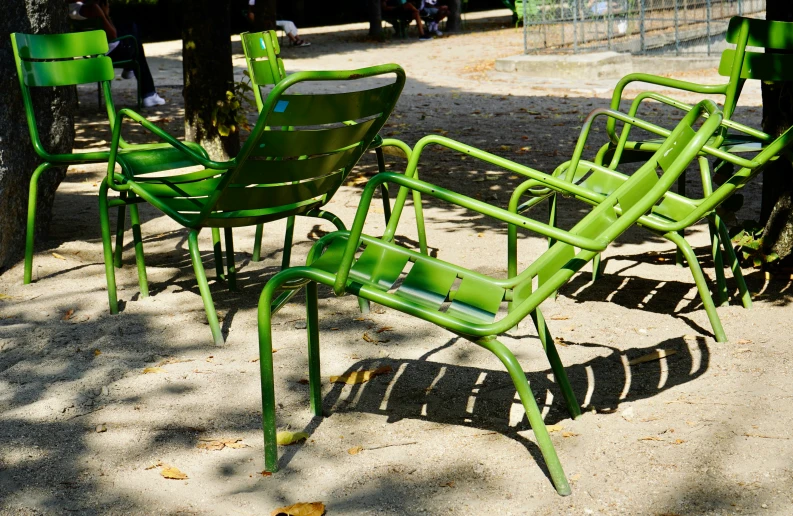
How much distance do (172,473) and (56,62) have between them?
2.66 metres

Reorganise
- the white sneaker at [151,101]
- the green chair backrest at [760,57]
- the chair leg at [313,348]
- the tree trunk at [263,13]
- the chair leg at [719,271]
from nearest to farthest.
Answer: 1. the chair leg at [313,348]
2. the chair leg at [719,271]
3. the green chair backrest at [760,57]
4. the white sneaker at [151,101]
5. the tree trunk at [263,13]

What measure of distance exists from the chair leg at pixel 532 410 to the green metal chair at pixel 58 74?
7.66 ft

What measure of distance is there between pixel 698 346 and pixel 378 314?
1.37 m

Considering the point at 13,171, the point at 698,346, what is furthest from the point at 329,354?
the point at 13,171

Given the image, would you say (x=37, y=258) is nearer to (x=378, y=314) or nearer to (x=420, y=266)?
(x=378, y=314)

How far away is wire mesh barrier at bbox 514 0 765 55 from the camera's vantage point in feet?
49.6

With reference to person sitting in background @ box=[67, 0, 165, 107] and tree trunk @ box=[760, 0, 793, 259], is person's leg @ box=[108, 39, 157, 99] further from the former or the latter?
tree trunk @ box=[760, 0, 793, 259]

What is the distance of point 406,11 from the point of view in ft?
69.1

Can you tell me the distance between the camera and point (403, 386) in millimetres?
3531

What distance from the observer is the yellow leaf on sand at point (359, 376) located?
359 cm

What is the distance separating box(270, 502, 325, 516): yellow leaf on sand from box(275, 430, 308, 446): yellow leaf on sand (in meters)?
0.42

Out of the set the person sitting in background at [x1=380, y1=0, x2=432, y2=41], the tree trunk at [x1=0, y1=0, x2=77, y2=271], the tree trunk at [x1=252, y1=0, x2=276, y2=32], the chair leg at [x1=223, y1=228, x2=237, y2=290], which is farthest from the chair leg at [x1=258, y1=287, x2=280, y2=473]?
the person sitting in background at [x1=380, y1=0, x2=432, y2=41]

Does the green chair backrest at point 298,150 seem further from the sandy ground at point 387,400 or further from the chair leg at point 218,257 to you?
the sandy ground at point 387,400

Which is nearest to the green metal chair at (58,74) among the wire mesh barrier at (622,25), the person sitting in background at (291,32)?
the wire mesh barrier at (622,25)
